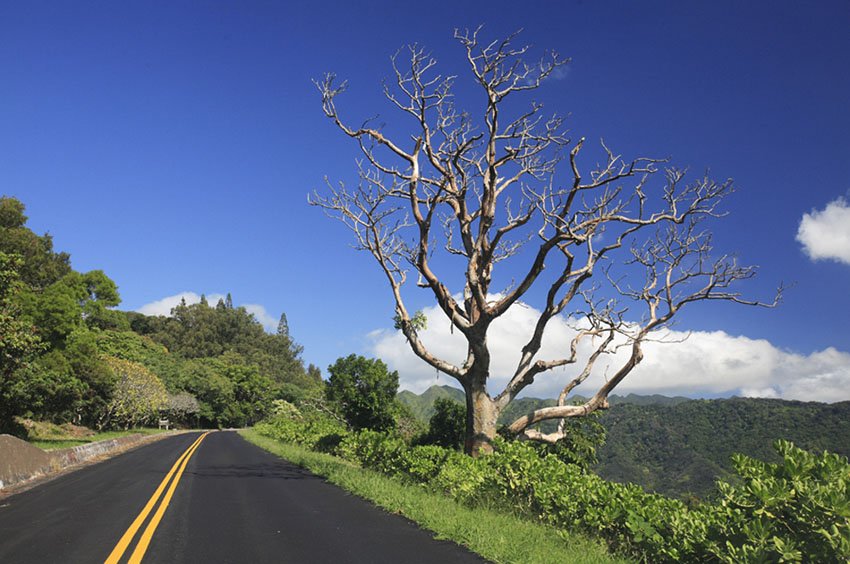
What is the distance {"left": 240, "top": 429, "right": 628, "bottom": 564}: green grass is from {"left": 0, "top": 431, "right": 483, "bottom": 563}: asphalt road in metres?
0.30

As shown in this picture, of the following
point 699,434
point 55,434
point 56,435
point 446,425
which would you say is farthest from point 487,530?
point 699,434

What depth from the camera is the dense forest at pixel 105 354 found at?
25016mm

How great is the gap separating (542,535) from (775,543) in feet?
11.6

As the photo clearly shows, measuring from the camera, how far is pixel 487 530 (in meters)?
7.88

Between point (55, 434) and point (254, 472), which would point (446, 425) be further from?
point (55, 434)

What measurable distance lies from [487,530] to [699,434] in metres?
69.8

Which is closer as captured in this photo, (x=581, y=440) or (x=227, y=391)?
(x=581, y=440)

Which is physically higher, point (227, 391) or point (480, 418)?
point (227, 391)

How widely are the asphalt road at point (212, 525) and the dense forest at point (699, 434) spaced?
→ 3173 cm

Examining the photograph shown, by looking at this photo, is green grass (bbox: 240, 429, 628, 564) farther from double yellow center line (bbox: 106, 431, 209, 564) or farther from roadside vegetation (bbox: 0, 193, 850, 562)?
double yellow center line (bbox: 106, 431, 209, 564)

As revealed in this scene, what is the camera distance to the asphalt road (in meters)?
6.71

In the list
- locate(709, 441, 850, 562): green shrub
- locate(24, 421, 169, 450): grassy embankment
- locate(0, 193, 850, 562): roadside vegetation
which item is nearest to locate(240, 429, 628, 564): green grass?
locate(0, 193, 850, 562): roadside vegetation

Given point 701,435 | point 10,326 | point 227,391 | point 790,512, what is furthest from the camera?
point 227,391

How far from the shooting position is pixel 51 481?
1399 centimetres
